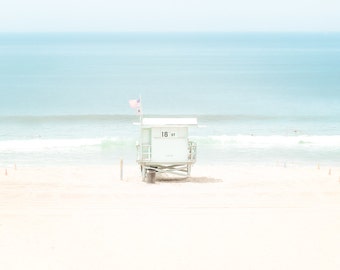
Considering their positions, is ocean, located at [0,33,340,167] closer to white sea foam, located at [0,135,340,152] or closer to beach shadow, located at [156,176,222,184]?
white sea foam, located at [0,135,340,152]

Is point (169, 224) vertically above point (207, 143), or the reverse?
point (207, 143)

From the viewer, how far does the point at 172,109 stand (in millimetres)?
60031

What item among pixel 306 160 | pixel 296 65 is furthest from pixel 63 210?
pixel 296 65

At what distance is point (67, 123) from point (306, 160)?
2116cm

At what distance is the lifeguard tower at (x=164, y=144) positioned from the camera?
25.0m

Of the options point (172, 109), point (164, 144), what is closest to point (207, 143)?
point (164, 144)

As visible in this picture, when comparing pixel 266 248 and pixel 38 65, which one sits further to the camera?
pixel 38 65

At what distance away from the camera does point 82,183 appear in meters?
25.0

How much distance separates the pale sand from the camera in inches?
593

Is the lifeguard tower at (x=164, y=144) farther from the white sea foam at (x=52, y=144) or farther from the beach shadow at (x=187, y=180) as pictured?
the white sea foam at (x=52, y=144)

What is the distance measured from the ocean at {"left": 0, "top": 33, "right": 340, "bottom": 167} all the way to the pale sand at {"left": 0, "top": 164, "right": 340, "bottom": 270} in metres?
9.58

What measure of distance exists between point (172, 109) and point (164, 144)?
35013mm

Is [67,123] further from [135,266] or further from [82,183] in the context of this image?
[135,266]

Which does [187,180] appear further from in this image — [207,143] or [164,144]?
Answer: [207,143]
